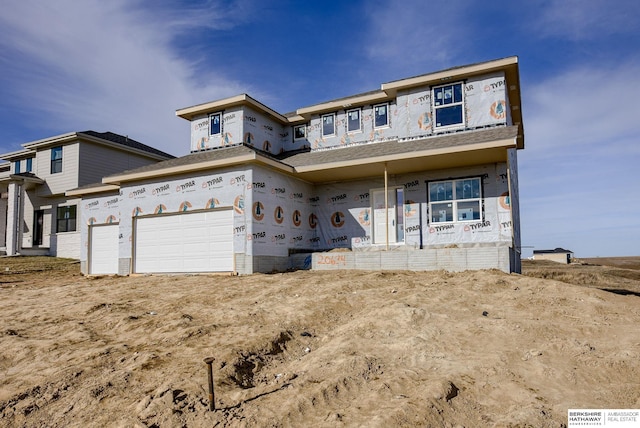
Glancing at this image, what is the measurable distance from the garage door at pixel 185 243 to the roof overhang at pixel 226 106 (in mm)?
5011

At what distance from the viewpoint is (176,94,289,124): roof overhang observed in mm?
16966

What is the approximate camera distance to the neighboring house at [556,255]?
124 feet

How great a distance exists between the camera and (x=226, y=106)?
17438mm

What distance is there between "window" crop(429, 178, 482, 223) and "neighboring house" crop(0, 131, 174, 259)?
18925 mm

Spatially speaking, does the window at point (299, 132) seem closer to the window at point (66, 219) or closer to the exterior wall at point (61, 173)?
the exterior wall at point (61, 173)

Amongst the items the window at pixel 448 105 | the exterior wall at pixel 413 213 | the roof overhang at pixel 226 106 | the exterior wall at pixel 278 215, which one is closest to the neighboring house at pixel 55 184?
the roof overhang at pixel 226 106

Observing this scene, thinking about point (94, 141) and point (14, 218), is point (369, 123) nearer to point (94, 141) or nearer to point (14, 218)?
point (94, 141)

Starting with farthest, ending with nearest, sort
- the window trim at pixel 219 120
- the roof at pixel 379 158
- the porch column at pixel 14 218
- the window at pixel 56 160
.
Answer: the window at pixel 56 160, the porch column at pixel 14 218, the window trim at pixel 219 120, the roof at pixel 379 158

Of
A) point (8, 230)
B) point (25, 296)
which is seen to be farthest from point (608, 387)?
point (8, 230)

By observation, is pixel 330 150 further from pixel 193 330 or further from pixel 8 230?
pixel 8 230

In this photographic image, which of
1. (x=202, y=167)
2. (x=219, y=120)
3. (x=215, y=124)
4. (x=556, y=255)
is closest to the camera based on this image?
(x=202, y=167)

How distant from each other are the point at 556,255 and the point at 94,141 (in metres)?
37.6

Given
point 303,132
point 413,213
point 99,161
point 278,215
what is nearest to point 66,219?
point 99,161

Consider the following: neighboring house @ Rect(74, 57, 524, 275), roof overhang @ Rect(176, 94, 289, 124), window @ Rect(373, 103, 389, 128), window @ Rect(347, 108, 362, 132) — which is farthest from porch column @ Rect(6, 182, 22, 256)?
window @ Rect(373, 103, 389, 128)
